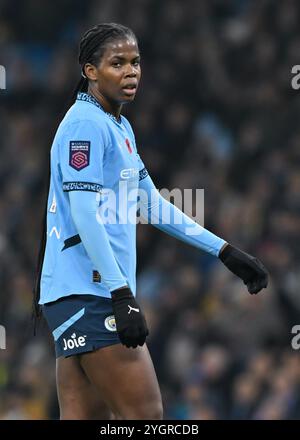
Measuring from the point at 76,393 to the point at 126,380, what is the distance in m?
0.27

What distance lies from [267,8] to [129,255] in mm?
7246

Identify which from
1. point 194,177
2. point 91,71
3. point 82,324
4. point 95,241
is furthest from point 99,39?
point 194,177

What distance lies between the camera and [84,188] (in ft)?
14.1

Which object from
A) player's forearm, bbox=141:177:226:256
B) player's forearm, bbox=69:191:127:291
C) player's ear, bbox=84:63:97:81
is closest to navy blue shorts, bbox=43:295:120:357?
player's forearm, bbox=69:191:127:291

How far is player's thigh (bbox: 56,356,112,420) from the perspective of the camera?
4488 millimetres

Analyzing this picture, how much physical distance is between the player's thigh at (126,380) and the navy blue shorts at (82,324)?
0.13 feet

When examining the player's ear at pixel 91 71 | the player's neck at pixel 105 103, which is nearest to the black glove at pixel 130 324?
the player's neck at pixel 105 103

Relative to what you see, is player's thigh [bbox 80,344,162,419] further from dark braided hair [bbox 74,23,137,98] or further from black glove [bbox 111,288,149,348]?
dark braided hair [bbox 74,23,137,98]

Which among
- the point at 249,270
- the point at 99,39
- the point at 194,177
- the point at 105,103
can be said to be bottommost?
the point at 249,270

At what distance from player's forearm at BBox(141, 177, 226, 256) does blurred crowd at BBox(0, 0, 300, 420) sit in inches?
135

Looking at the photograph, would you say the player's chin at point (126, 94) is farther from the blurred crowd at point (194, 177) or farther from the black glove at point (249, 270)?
the blurred crowd at point (194, 177)

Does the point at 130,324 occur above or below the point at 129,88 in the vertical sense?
below

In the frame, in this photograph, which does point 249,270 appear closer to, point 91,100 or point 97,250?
point 97,250
